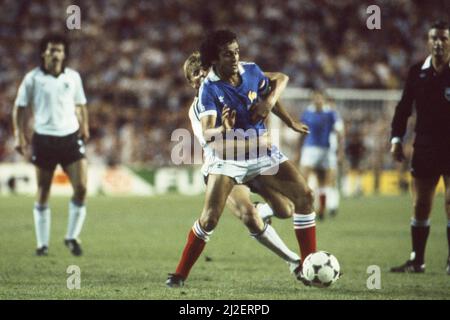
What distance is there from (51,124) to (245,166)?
12.0 ft

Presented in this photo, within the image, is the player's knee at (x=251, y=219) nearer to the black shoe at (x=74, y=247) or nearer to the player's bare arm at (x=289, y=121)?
the player's bare arm at (x=289, y=121)

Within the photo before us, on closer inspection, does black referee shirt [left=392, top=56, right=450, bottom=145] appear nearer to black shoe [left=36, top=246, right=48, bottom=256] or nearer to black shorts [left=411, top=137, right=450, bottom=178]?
black shorts [left=411, top=137, right=450, bottom=178]

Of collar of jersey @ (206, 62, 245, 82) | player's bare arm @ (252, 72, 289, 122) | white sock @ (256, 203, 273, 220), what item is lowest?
white sock @ (256, 203, 273, 220)

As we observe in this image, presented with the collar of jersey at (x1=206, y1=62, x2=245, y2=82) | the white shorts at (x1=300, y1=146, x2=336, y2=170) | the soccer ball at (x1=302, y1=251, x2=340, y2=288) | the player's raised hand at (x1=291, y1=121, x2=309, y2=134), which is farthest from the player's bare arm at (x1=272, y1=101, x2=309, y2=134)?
the white shorts at (x1=300, y1=146, x2=336, y2=170)

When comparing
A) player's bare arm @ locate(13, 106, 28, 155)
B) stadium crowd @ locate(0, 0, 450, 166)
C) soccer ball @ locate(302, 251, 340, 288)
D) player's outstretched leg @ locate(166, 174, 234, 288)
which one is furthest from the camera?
stadium crowd @ locate(0, 0, 450, 166)

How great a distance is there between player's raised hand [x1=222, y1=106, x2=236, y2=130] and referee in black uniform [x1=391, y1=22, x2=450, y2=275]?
2215 mm

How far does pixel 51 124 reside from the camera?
1070 cm

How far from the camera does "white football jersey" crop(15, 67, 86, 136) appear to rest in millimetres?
10656

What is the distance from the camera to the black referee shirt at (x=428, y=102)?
9.03 meters

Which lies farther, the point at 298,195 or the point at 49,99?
the point at 49,99

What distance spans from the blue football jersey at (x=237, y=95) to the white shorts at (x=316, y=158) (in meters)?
9.32

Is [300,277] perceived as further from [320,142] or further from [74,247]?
[320,142]

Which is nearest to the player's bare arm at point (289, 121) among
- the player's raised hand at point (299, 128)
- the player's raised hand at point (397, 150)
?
the player's raised hand at point (299, 128)

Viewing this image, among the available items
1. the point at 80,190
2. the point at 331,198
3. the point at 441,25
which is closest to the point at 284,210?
the point at 441,25
